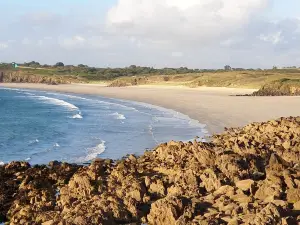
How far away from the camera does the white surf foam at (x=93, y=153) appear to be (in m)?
20.0

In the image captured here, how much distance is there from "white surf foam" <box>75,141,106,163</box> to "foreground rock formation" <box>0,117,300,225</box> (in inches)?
165

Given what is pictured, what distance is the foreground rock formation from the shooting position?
8.87 m

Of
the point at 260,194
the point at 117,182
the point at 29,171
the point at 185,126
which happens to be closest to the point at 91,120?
the point at 185,126

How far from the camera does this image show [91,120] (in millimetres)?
39344

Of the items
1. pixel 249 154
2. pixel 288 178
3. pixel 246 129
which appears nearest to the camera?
pixel 288 178

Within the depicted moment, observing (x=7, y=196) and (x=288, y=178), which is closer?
(x=288, y=178)

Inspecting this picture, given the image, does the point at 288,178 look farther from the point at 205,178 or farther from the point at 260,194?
the point at 205,178

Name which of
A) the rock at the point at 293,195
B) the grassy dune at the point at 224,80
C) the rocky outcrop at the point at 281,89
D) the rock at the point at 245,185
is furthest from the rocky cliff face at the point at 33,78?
the rock at the point at 293,195

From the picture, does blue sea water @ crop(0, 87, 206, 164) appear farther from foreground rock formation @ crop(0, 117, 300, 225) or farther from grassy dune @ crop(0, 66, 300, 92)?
grassy dune @ crop(0, 66, 300, 92)

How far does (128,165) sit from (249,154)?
3.67 m

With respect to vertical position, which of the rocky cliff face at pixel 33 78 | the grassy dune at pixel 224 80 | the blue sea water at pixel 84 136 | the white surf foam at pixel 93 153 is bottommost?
the rocky cliff face at pixel 33 78

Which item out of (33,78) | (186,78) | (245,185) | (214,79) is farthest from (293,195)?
(33,78)

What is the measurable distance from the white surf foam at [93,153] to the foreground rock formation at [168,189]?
4.18 meters

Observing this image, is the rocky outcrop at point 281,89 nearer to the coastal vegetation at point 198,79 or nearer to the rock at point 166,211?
the coastal vegetation at point 198,79
